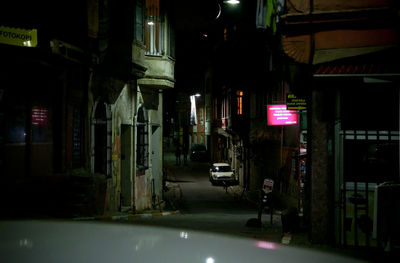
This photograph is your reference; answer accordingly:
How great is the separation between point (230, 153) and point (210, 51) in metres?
17.0

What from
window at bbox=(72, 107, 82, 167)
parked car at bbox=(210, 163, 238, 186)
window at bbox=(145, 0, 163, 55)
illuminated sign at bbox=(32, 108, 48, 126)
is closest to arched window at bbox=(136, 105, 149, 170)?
window at bbox=(145, 0, 163, 55)

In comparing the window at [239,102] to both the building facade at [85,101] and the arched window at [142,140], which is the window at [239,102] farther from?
the arched window at [142,140]

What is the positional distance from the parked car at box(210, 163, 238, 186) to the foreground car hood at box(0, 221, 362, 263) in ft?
107

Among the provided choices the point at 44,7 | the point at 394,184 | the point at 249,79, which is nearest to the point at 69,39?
the point at 44,7

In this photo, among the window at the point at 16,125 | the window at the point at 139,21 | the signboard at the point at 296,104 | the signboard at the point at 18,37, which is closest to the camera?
the window at the point at 16,125

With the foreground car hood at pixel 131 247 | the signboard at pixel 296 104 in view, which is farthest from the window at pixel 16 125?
the signboard at pixel 296 104

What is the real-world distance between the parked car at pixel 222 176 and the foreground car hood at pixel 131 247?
32.5 m

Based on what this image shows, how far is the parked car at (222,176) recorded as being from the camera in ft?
118

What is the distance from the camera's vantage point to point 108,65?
51.1 ft

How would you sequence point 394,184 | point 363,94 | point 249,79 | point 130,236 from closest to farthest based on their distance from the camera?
point 130,236, point 394,184, point 363,94, point 249,79

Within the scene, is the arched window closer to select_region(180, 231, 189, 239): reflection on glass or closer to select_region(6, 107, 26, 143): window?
select_region(6, 107, 26, 143): window

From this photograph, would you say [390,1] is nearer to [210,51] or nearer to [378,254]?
[378,254]

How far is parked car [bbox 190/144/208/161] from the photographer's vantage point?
60.3 m

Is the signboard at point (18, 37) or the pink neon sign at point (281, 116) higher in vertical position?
the signboard at point (18, 37)
